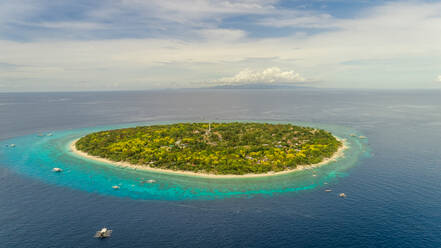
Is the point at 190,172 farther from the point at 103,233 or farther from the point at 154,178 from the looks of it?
the point at 103,233

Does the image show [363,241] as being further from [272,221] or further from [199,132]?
[199,132]

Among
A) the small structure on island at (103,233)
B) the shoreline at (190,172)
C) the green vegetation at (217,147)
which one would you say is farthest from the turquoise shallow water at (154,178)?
the small structure on island at (103,233)

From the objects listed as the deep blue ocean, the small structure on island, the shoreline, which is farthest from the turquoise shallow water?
the small structure on island

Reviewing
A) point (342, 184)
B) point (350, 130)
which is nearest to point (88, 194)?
point (342, 184)

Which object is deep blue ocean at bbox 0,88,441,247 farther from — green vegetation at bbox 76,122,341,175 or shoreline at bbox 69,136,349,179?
green vegetation at bbox 76,122,341,175

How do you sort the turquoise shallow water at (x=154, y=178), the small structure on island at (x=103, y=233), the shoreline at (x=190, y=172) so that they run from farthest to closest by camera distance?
1. the shoreline at (x=190, y=172)
2. the turquoise shallow water at (x=154, y=178)
3. the small structure on island at (x=103, y=233)

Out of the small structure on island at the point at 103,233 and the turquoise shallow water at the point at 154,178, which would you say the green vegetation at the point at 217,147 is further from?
the small structure on island at the point at 103,233
